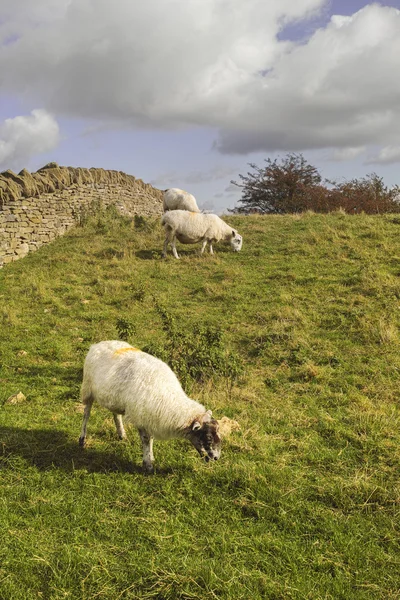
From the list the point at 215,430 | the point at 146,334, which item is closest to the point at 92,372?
the point at 215,430

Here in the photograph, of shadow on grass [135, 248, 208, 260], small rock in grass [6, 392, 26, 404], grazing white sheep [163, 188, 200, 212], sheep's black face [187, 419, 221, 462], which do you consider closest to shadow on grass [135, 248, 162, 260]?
shadow on grass [135, 248, 208, 260]

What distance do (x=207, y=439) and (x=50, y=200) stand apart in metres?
15.2

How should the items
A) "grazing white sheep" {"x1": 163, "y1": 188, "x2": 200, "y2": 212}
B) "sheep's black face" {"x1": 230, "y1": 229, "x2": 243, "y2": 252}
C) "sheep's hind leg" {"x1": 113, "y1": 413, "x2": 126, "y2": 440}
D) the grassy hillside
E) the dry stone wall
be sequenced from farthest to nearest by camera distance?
1. "grazing white sheep" {"x1": 163, "y1": 188, "x2": 200, "y2": 212}
2. "sheep's black face" {"x1": 230, "y1": 229, "x2": 243, "y2": 252}
3. the dry stone wall
4. "sheep's hind leg" {"x1": 113, "y1": 413, "x2": 126, "y2": 440}
5. the grassy hillside

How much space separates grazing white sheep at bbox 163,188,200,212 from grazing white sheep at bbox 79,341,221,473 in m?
12.6

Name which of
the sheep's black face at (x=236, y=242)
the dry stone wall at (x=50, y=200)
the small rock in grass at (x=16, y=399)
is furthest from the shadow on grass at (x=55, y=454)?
the sheep's black face at (x=236, y=242)

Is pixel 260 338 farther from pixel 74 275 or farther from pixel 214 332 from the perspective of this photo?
pixel 74 275

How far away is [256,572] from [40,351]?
21.5ft

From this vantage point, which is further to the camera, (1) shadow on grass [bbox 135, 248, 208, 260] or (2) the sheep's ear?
(1) shadow on grass [bbox 135, 248, 208, 260]

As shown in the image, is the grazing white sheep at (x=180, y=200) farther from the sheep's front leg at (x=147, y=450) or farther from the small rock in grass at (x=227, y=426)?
the sheep's front leg at (x=147, y=450)

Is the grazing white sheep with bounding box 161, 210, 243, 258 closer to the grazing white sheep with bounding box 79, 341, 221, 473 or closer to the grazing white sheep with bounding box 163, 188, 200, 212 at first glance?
the grazing white sheep with bounding box 163, 188, 200, 212

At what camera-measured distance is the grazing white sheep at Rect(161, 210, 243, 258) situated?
1530cm

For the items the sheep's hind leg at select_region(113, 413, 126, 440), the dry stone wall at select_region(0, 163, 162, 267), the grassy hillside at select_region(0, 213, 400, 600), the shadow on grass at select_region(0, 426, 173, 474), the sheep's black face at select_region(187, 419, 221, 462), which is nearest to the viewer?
the grassy hillside at select_region(0, 213, 400, 600)

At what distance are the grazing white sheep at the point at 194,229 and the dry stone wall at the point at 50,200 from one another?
16.8 feet

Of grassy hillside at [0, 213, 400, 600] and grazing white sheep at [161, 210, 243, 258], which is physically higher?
grazing white sheep at [161, 210, 243, 258]
